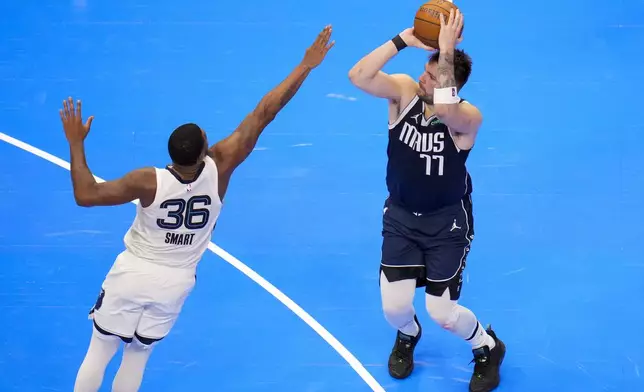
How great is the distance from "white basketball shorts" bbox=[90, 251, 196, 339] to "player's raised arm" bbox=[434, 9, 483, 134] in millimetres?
1890

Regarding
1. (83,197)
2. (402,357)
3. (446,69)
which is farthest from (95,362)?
(446,69)

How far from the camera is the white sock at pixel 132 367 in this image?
228 inches

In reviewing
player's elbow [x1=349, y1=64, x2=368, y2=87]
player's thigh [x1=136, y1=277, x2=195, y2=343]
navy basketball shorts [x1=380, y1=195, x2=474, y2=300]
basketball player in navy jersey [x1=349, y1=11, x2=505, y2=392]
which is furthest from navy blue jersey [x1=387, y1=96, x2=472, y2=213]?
player's thigh [x1=136, y1=277, x2=195, y2=343]

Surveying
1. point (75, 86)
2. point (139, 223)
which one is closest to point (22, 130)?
point (75, 86)

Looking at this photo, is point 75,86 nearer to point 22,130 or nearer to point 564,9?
point 22,130

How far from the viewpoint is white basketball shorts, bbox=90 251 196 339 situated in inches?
216

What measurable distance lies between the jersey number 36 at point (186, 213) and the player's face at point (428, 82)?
162 cm

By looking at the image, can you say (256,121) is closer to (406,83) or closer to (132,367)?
(406,83)

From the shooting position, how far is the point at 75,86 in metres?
9.64

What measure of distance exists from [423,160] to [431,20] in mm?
908

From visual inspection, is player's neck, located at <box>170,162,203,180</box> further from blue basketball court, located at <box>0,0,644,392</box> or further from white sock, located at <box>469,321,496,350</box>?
white sock, located at <box>469,321,496,350</box>

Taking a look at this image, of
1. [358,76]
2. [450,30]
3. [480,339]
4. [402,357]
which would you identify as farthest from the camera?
[402,357]

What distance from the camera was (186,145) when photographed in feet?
17.0

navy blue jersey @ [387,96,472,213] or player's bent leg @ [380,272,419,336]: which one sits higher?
navy blue jersey @ [387,96,472,213]
